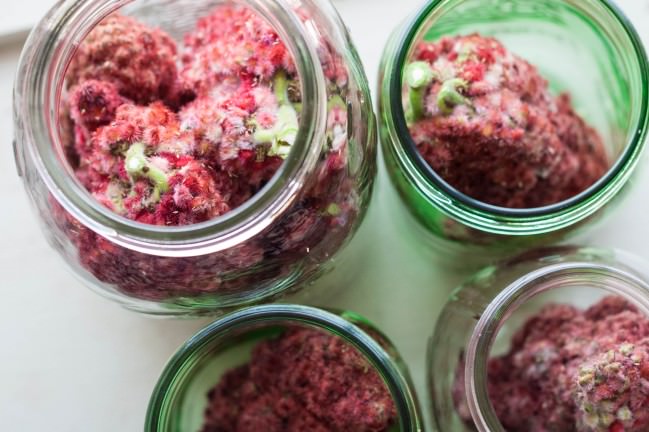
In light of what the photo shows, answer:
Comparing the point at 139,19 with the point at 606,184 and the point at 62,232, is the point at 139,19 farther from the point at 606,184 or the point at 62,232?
the point at 606,184

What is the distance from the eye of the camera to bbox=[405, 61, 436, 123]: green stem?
67 centimetres

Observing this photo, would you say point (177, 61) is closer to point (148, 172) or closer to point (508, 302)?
point (148, 172)

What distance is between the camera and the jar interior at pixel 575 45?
0.70m

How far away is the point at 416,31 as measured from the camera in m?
0.66

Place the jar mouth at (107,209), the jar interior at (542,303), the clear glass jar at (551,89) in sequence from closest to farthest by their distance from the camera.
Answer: the jar mouth at (107,209) → the clear glass jar at (551,89) → the jar interior at (542,303)

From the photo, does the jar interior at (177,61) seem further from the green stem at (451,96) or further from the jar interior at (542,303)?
the jar interior at (542,303)

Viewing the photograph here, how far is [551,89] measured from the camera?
0.83 metres

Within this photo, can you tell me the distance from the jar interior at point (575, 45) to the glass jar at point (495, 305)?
12cm

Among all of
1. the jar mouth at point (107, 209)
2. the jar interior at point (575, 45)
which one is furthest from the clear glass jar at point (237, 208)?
the jar interior at point (575, 45)

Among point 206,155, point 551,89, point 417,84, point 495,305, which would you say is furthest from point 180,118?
point 551,89

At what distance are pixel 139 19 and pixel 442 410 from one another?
49 centimetres

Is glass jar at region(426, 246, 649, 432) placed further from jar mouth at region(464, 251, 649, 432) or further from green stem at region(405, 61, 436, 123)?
green stem at region(405, 61, 436, 123)

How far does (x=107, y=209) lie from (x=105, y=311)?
11.8 inches

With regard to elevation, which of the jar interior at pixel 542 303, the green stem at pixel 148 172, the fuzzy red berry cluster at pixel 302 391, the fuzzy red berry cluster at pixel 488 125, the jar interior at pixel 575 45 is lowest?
the fuzzy red berry cluster at pixel 302 391
